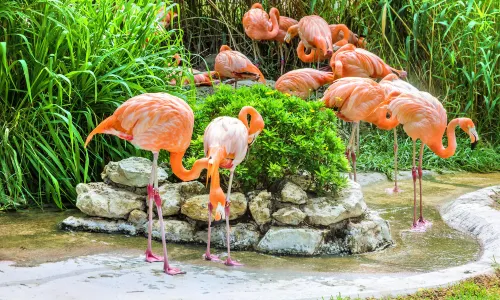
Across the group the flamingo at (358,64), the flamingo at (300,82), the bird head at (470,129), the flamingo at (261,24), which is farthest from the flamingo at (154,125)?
the flamingo at (261,24)

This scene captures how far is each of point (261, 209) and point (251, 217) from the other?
0.47ft

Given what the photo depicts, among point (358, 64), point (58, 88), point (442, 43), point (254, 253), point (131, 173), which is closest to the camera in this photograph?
point (254, 253)

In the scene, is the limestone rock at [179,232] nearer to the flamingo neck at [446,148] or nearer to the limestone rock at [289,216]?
the limestone rock at [289,216]

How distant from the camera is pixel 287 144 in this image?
17.7ft

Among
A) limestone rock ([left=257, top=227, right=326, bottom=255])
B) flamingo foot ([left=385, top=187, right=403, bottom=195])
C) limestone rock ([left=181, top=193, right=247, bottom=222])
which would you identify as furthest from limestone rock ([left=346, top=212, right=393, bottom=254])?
flamingo foot ([left=385, top=187, right=403, bottom=195])

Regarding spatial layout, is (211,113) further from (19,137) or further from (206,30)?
(206,30)

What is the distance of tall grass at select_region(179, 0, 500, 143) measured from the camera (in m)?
8.38

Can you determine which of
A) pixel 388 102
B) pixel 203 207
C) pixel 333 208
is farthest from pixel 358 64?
pixel 203 207

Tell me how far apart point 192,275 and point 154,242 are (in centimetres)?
86

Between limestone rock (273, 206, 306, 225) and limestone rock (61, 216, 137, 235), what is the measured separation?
0.98 meters

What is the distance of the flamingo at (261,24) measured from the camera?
893 centimetres

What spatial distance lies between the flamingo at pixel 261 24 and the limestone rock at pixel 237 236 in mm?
4255

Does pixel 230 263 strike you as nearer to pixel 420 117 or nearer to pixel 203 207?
pixel 203 207

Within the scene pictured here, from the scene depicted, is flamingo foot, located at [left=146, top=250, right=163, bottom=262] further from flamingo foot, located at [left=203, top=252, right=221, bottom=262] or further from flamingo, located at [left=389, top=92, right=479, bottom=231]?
flamingo, located at [left=389, top=92, right=479, bottom=231]
